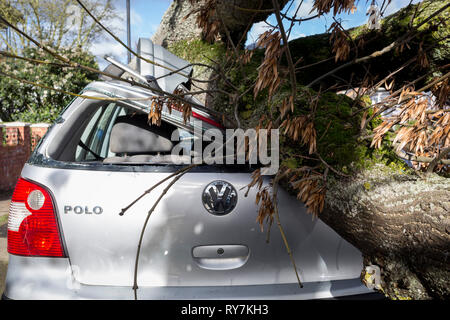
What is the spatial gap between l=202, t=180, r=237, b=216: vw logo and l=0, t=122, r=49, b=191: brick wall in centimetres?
842

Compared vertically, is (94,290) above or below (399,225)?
below

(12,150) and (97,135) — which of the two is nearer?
(97,135)

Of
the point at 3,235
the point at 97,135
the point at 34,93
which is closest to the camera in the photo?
the point at 97,135

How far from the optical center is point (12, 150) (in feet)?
29.1

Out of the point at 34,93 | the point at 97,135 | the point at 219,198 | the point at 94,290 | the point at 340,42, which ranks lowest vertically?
the point at 94,290

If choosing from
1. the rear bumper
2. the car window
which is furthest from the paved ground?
the rear bumper

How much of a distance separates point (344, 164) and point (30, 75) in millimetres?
14498

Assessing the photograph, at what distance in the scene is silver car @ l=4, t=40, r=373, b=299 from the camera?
166 centimetres

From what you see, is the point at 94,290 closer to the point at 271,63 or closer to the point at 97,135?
the point at 271,63

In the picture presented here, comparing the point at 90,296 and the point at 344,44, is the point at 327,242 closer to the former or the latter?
the point at 344,44

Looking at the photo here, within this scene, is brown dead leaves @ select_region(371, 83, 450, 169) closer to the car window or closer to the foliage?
the car window

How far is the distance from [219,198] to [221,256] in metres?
0.29

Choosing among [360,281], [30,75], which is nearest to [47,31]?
[30,75]

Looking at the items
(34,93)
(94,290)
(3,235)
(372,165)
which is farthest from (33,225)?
(34,93)
